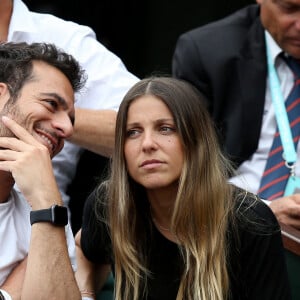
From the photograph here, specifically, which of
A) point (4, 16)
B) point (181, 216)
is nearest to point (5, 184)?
point (181, 216)

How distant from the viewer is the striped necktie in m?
4.53

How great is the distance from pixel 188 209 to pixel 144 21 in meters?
2.53

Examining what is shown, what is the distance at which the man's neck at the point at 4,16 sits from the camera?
4.46 metres

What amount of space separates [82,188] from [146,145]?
131cm

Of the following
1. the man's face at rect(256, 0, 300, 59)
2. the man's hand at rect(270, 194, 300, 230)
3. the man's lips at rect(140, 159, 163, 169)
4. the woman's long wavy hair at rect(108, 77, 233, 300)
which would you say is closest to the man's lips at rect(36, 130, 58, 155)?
the woman's long wavy hair at rect(108, 77, 233, 300)

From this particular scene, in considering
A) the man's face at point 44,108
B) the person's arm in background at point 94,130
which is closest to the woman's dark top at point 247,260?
the man's face at point 44,108

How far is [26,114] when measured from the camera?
366cm

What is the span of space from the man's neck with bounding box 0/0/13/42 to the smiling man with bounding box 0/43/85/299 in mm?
594

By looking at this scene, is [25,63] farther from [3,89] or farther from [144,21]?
[144,21]

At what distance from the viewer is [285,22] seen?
462 cm

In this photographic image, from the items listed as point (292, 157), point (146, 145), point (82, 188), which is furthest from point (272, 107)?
point (146, 145)

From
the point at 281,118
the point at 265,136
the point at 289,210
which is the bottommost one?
the point at 289,210

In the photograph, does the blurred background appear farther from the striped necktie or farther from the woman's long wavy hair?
the woman's long wavy hair

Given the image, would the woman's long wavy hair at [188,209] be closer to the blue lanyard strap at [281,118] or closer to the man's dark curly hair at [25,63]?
the man's dark curly hair at [25,63]
